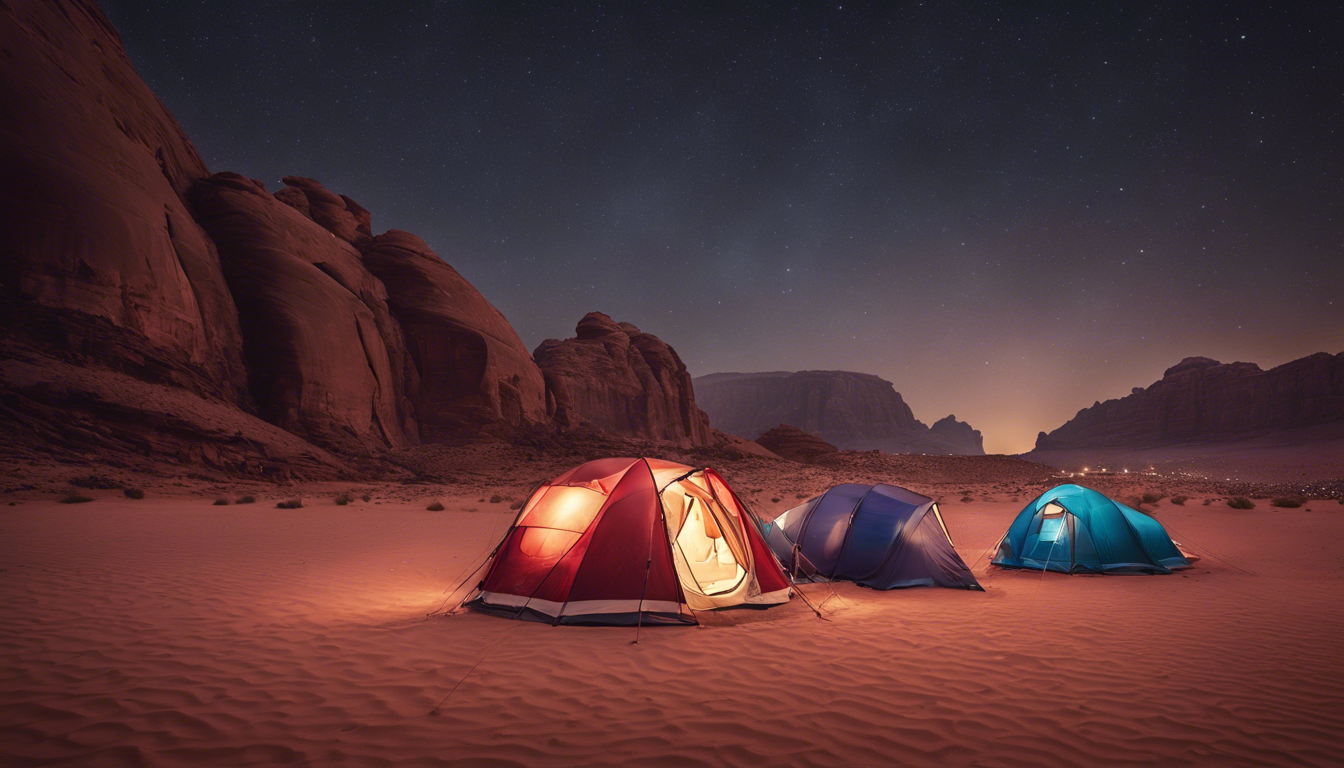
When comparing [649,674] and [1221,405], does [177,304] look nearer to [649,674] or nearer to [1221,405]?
[649,674]

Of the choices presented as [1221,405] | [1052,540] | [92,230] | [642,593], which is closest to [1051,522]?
[1052,540]

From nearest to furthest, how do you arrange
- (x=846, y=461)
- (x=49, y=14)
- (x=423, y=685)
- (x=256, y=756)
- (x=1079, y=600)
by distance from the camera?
(x=256, y=756), (x=423, y=685), (x=1079, y=600), (x=49, y=14), (x=846, y=461)

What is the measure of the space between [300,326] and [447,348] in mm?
12336

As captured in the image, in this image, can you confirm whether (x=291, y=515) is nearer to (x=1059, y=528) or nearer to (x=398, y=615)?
(x=398, y=615)

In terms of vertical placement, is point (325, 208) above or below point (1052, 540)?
above

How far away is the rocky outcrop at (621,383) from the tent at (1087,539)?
155 ft

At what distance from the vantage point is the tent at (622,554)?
25.5 feet

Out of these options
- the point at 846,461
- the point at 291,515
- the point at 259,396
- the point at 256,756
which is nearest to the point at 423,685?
the point at 256,756

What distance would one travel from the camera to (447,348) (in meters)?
45.6

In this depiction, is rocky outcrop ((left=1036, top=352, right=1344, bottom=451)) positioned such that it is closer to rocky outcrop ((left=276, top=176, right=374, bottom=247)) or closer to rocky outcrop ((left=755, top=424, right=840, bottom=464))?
rocky outcrop ((left=755, top=424, right=840, bottom=464))

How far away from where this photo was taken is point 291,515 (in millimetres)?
18766

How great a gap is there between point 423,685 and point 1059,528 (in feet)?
43.6

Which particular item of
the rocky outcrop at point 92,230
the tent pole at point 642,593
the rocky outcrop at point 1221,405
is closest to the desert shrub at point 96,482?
the rocky outcrop at point 92,230

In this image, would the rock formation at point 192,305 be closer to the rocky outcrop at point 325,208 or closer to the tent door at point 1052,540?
the rocky outcrop at point 325,208
